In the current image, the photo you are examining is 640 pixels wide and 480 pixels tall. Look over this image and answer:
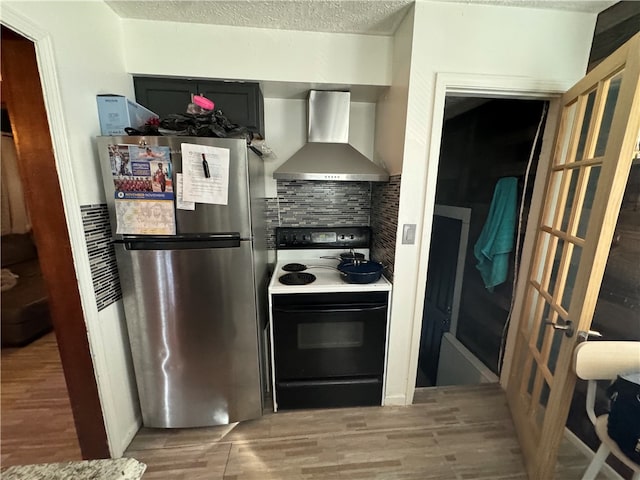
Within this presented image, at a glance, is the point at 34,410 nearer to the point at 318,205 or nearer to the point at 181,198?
the point at 181,198

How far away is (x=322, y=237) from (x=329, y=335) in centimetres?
80

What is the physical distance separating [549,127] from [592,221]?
2.77 ft

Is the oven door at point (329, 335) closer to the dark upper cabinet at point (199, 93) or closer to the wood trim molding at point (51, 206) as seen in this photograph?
the wood trim molding at point (51, 206)

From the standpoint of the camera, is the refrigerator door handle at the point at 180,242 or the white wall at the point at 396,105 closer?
the refrigerator door handle at the point at 180,242

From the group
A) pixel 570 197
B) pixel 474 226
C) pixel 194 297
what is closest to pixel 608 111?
pixel 570 197

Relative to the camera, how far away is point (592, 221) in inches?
42.8

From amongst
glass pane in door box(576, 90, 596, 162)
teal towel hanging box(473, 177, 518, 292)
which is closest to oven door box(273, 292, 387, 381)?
teal towel hanging box(473, 177, 518, 292)

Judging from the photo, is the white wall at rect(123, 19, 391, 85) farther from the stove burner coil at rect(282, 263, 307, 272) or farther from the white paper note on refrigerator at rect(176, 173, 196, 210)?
the stove burner coil at rect(282, 263, 307, 272)

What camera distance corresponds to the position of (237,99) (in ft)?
5.72

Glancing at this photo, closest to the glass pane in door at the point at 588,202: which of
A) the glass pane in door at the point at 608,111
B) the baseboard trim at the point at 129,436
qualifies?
the glass pane in door at the point at 608,111

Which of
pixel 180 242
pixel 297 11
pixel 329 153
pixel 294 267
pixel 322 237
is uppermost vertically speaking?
pixel 297 11

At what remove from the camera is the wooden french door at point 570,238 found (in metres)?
1.01

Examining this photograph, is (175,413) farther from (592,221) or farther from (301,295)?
(592,221)

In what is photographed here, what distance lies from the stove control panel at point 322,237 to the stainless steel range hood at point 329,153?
562 mm
